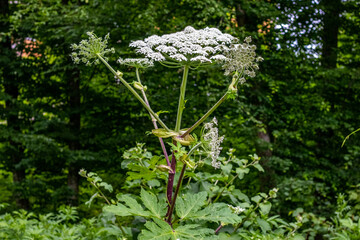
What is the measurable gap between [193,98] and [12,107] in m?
4.21

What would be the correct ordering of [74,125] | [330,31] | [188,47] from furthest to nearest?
[74,125] < [330,31] < [188,47]

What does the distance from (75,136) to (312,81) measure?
5.14 m

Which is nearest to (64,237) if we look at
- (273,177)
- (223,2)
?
(273,177)

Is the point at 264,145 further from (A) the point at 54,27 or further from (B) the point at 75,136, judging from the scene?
(A) the point at 54,27

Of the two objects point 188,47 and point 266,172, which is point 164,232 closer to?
point 188,47

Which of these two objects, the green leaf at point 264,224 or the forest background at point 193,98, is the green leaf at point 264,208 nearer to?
the green leaf at point 264,224

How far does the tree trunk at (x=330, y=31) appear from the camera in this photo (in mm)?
6245

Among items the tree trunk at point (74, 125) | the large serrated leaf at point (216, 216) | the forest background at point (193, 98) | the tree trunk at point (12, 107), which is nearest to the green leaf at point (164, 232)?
the large serrated leaf at point (216, 216)

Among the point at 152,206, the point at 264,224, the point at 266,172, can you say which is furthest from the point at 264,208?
the point at 266,172

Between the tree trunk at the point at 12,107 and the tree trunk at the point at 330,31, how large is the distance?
6.60m

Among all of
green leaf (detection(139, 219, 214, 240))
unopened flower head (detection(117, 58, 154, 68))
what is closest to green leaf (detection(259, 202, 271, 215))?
green leaf (detection(139, 219, 214, 240))

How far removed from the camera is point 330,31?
23.2 ft

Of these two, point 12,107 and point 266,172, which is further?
point 12,107

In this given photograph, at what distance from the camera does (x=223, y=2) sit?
19.3ft
